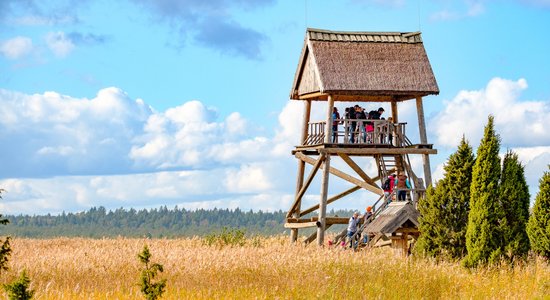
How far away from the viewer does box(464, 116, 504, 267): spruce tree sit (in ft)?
82.3

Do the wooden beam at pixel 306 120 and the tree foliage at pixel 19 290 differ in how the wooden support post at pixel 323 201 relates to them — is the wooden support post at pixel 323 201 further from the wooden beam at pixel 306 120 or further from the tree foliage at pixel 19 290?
the tree foliage at pixel 19 290

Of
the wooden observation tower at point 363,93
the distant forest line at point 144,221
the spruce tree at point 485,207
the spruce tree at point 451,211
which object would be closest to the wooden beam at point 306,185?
the wooden observation tower at point 363,93

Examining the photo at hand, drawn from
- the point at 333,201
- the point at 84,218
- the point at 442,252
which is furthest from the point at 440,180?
the point at 84,218

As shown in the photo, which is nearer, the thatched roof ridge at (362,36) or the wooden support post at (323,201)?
the wooden support post at (323,201)

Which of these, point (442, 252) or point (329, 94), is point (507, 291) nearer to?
point (442, 252)

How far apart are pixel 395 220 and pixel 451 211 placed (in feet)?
10.4

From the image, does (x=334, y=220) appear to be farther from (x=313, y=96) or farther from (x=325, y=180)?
(x=313, y=96)

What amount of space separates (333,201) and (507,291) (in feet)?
48.0

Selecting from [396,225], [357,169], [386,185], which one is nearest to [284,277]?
[396,225]

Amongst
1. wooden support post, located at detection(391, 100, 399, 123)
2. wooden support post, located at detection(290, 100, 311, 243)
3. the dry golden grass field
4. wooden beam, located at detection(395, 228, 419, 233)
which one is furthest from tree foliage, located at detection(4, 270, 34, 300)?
wooden support post, located at detection(391, 100, 399, 123)

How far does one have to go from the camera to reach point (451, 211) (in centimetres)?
2650

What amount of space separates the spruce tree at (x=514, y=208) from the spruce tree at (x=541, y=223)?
232mm

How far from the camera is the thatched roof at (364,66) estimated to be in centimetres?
3183

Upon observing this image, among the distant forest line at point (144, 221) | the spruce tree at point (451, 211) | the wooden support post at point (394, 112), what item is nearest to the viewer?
the spruce tree at point (451, 211)
